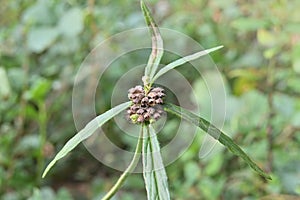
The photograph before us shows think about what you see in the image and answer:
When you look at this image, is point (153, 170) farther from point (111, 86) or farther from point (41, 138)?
point (111, 86)

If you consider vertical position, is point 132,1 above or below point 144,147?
above

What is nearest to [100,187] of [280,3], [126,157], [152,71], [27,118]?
[126,157]

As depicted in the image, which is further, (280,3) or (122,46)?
(122,46)

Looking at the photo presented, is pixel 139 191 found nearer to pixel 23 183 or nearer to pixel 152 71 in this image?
pixel 23 183

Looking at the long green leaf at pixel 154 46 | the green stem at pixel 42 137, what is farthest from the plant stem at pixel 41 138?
the long green leaf at pixel 154 46

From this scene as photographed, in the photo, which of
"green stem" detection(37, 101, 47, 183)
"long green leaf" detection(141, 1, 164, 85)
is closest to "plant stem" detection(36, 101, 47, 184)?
"green stem" detection(37, 101, 47, 183)

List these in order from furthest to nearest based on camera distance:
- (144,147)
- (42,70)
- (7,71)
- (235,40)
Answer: (235,40)
(42,70)
(7,71)
(144,147)

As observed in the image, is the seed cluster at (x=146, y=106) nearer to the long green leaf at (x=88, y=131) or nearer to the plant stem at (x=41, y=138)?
the long green leaf at (x=88, y=131)
